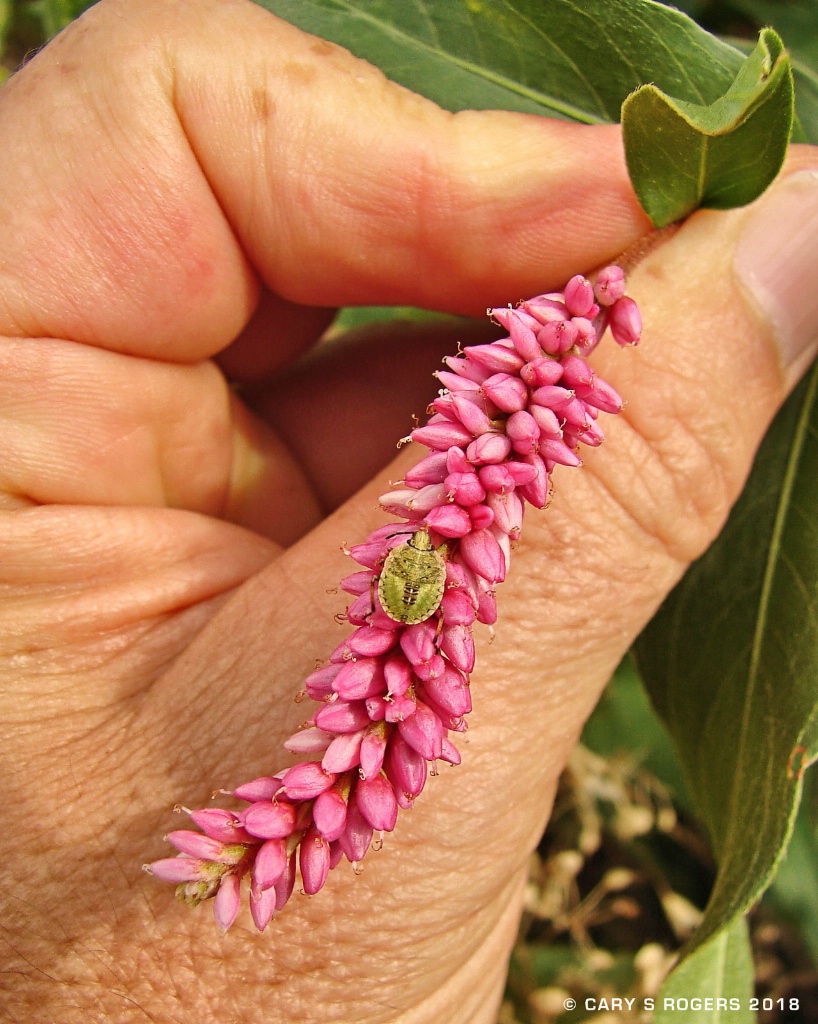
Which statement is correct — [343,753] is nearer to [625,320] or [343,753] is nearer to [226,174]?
[625,320]

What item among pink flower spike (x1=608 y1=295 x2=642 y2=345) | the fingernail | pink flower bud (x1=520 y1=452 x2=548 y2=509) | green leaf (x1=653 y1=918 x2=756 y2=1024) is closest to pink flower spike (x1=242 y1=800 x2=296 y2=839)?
pink flower bud (x1=520 y1=452 x2=548 y2=509)

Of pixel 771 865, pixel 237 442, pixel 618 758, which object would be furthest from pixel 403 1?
pixel 618 758

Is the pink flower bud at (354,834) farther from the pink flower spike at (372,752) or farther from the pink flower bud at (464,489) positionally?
the pink flower bud at (464,489)

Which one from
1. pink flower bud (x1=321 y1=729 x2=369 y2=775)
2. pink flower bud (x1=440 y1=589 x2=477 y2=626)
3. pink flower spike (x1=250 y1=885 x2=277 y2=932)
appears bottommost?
pink flower spike (x1=250 y1=885 x2=277 y2=932)

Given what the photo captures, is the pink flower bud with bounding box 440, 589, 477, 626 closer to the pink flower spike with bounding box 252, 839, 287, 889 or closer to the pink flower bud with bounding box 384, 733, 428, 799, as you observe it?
the pink flower bud with bounding box 384, 733, 428, 799

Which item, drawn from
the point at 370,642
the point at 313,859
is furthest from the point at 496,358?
the point at 313,859

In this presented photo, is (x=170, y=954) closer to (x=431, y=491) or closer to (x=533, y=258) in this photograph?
(x=431, y=491)

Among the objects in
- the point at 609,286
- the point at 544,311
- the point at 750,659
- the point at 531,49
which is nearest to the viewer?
the point at 544,311
